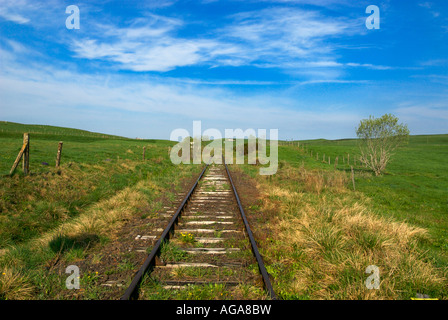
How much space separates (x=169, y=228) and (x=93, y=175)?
29.0 feet

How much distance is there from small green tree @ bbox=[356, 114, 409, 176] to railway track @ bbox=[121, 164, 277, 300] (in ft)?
69.2

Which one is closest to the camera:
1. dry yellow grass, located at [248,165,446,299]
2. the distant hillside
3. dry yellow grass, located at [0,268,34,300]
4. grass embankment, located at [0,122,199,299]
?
dry yellow grass, located at [0,268,34,300]

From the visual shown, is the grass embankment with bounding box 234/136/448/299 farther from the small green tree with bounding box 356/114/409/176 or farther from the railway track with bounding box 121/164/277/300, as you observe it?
the small green tree with bounding box 356/114/409/176

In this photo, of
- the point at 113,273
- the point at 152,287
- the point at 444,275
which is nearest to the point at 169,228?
the point at 113,273

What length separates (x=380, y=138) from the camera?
920 inches

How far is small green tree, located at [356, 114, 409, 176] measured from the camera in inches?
891

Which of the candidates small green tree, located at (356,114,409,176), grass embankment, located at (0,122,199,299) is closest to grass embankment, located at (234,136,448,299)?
grass embankment, located at (0,122,199,299)

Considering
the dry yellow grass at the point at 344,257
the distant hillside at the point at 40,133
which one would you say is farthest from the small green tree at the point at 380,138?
Result: the distant hillside at the point at 40,133

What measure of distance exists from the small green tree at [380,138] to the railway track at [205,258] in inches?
830

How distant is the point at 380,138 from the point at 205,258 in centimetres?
2407

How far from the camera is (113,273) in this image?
13.7 feet

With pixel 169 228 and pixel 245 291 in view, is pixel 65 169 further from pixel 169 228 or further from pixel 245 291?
pixel 245 291

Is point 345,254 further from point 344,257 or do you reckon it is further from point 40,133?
point 40,133

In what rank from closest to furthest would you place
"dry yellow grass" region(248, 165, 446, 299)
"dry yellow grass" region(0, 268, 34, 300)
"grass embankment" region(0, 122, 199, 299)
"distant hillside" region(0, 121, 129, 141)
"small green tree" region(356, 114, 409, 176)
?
"dry yellow grass" region(0, 268, 34, 300) → "dry yellow grass" region(248, 165, 446, 299) → "grass embankment" region(0, 122, 199, 299) → "small green tree" region(356, 114, 409, 176) → "distant hillside" region(0, 121, 129, 141)
